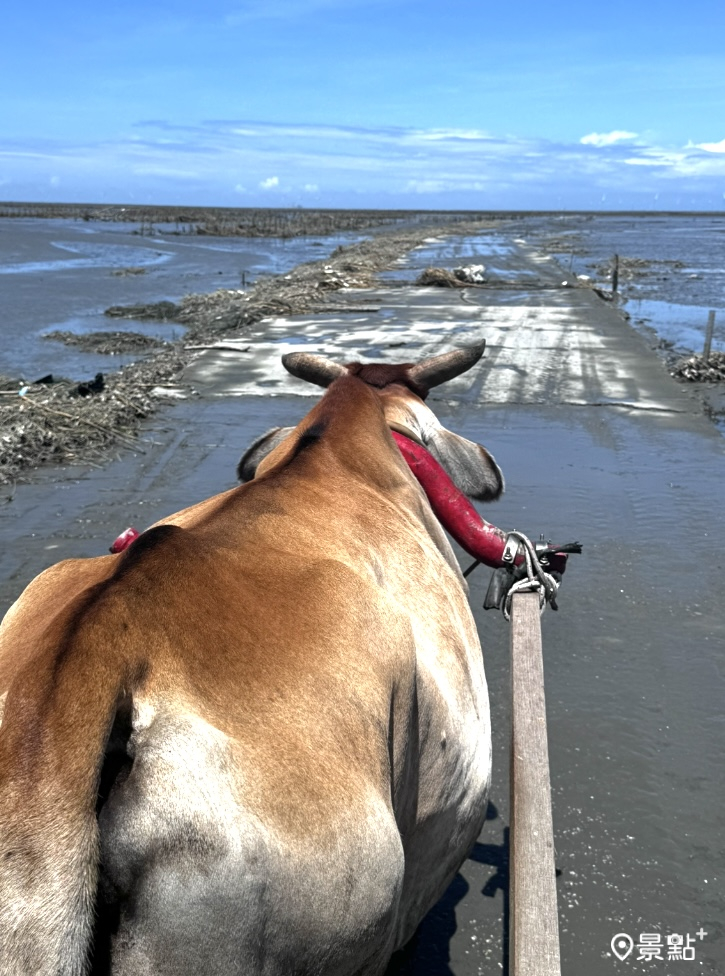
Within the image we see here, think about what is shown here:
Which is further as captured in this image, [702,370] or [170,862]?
[702,370]

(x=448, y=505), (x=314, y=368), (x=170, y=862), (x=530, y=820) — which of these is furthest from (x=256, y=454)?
(x=170, y=862)

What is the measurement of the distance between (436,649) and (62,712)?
126cm

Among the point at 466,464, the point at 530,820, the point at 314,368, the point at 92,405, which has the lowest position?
Result: the point at 92,405

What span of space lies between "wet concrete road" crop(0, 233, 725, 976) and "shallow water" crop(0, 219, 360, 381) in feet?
13.2

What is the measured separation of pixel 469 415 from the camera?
12805mm

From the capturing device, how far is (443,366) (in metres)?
4.27

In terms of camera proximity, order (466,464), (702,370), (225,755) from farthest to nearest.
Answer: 1. (702,370)
2. (466,464)
3. (225,755)

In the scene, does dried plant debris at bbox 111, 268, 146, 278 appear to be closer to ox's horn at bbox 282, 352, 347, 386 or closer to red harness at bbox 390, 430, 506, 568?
ox's horn at bbox 282, 352, 347, 386

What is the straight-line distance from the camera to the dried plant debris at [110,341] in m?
19.6

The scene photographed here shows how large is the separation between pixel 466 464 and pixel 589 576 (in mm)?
3793

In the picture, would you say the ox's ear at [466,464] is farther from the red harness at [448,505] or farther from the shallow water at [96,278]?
the shallow water at [96,278]

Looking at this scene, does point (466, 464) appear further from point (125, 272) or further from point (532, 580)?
point (125, 272)

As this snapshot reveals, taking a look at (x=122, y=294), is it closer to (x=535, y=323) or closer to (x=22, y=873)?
(x=535, y=323)

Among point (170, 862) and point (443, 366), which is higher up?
point (443, 366)
